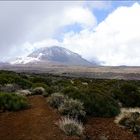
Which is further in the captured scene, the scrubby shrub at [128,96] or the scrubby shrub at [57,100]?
the scrubby shrub at [128,96]

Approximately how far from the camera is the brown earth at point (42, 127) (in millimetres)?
13617

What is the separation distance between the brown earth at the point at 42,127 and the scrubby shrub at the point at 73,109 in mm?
375

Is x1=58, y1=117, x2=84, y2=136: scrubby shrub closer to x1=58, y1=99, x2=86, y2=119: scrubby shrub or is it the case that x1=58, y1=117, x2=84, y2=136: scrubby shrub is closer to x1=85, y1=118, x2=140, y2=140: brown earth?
x1=85, y1=118, x2=140, y2=140: brown earth

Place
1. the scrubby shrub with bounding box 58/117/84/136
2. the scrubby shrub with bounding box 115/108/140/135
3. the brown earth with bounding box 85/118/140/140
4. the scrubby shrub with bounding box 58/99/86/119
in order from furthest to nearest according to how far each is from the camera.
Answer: the scrubby shrub with bounding box 58/99/86/119, the scrubby shrub with bounding box 115/108/140/135, the brown earth with bounding box 85/118/140/140, the scrubby shrub with bounding box 58/117/84/136

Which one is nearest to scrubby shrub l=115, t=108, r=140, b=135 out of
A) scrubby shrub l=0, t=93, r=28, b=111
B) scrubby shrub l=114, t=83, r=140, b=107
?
scrubby shrub l=0, t=93, r=28, b=111

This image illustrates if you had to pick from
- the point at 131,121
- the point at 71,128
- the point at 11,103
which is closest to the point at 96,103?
the point at 131,121

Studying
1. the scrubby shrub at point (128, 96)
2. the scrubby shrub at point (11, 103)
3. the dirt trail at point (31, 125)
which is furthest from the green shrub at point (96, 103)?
the scrubby shrub at point (128, 96)

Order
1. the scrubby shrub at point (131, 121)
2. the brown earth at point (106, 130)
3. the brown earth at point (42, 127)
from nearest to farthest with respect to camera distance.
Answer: the brown earth at point (42, 127) < the brown earth at point (106, 130) < the scrubby shrub at point (131, 121)

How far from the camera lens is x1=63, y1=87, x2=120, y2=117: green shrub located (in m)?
18.0

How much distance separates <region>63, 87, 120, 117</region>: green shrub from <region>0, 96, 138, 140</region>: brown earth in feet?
2.40

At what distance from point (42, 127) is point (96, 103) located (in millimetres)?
4390

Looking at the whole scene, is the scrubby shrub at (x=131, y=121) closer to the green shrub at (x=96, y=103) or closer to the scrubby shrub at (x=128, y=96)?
the green shrub at (x=96, y=103)

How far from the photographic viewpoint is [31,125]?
1499 cm

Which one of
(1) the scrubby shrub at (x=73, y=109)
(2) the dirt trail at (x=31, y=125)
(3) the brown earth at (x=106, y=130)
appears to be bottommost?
(3) the brown earth at (x=106, y=130)
